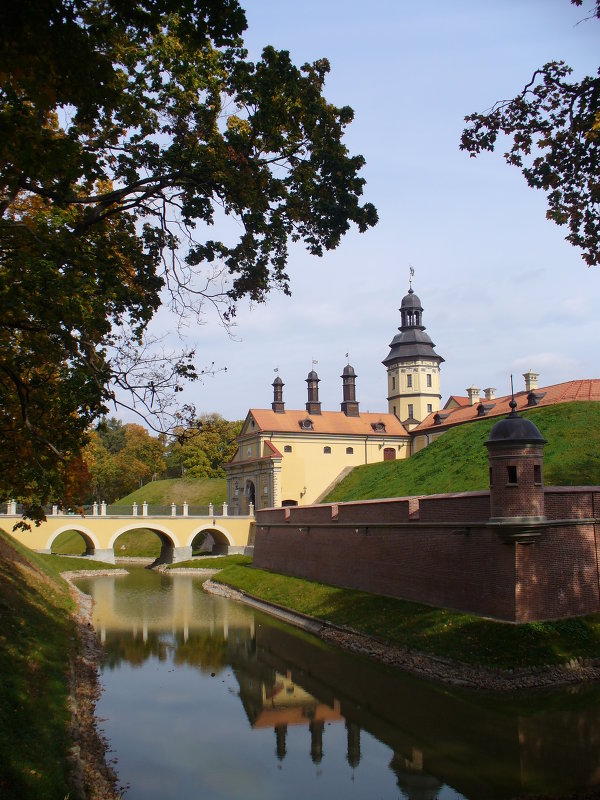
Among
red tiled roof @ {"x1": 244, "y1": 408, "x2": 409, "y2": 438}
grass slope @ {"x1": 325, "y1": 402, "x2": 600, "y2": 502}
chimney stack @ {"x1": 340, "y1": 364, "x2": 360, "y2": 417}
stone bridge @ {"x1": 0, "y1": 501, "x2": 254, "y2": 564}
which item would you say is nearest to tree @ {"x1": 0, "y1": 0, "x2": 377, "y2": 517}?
grass slope @ {"x1": 325, "y1": 402, "x2": 600, "y2": 502}

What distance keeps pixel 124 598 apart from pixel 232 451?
38.1m

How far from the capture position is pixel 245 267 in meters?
9.68

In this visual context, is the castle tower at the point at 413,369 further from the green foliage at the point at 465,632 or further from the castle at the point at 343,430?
the green foliage at the point at 465,632

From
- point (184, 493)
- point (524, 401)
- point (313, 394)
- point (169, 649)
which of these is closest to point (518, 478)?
point (169, 649)

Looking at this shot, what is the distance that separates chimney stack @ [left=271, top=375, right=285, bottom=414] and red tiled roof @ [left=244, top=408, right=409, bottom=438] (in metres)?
0.49

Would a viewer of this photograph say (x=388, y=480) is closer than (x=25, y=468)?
No

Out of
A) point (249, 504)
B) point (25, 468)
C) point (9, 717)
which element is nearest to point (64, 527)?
point (249, 504)

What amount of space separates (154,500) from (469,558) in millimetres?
49046

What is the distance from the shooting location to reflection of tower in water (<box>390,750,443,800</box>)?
10.4 meters

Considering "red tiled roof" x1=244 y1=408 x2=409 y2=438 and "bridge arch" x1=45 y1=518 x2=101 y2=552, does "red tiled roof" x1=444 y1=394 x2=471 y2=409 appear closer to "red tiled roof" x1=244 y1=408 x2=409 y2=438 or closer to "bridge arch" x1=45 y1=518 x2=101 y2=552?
"red tiled roof" x1=244 y1=408 x2=409 y2=438

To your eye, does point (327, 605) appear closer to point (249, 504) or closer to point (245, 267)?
point (245, 267)

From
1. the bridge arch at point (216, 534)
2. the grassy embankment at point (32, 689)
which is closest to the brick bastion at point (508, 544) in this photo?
the grassy embankment at point (32, 689)

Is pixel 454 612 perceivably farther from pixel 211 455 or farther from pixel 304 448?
pixel 211 455

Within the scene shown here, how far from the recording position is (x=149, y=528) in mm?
48375
